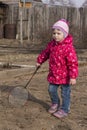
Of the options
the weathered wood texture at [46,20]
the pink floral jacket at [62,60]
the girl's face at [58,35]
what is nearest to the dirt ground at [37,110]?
the pink floral jacket at [62,60]

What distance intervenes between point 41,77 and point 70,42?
3.86 m

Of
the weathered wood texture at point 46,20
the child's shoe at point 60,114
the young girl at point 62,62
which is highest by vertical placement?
the young girl at point 62,62

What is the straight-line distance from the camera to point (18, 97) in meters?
7.04

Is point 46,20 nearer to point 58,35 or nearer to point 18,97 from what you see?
point 18,97

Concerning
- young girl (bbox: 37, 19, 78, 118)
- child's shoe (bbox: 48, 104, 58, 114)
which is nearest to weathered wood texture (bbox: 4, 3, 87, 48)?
child's shoe (bbox: 48, 104, 58, 114)

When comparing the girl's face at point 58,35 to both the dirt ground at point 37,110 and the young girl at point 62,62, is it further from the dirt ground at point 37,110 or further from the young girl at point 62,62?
the dirt ground at point 37,110

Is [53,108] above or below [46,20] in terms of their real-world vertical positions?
above

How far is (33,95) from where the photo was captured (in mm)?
7887

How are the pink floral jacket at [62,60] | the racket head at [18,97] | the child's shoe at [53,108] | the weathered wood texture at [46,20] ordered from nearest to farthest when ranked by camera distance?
the pink floral jacket at [62,60] → the child's shoe at [53,108] → the racket head at [18,97] → the weathered wood texture at [46,20]

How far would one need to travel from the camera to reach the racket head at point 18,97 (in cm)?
704

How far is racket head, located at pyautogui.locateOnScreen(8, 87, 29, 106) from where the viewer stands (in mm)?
7036

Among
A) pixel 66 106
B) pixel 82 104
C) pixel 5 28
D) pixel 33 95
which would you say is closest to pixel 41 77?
pixel 33 95

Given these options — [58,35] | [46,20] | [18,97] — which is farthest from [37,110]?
[46,20]

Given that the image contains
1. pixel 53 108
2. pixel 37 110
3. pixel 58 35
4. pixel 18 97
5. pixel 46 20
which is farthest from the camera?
pixel 46 20
